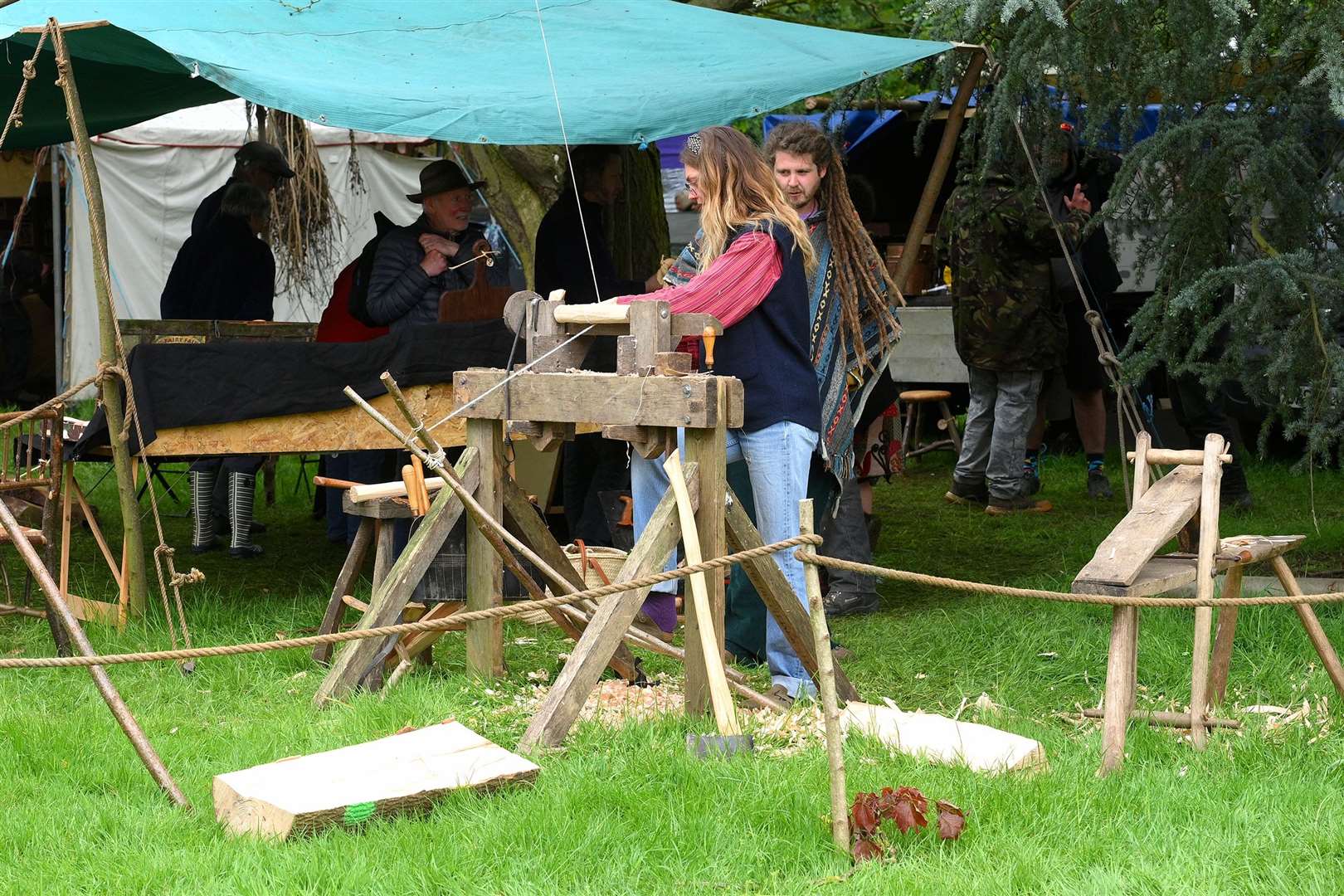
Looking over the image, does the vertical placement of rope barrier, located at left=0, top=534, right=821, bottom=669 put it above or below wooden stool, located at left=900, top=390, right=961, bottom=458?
above

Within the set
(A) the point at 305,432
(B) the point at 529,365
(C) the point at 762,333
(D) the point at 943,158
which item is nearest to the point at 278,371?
(A) the point at 305,432

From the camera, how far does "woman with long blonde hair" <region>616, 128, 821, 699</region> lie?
458 cm

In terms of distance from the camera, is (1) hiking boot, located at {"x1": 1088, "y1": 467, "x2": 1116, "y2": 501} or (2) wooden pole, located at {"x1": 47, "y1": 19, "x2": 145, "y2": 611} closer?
(2) wooden pole, located at {"x1": 47, "y1": 19, "x2": 145, "y2": 611}

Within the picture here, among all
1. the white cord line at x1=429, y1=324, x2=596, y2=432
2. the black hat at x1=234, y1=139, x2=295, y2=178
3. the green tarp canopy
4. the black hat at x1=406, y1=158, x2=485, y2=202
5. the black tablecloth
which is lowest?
the black tablecloth

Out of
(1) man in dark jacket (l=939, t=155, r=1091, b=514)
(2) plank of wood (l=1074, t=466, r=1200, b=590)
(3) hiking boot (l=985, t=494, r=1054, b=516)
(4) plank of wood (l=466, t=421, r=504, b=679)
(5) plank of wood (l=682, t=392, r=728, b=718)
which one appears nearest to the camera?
(2) plank of wood (l=1074, t=466, r=1200, b=590)

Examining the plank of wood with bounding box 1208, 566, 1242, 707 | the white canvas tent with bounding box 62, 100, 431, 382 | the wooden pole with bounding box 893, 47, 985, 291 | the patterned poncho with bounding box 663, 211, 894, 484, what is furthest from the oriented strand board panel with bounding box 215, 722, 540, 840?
the white canvas tent with bounding box 62, 100, 431, 382

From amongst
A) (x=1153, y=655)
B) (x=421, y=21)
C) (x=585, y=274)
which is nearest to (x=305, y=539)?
(x=585, y=274)

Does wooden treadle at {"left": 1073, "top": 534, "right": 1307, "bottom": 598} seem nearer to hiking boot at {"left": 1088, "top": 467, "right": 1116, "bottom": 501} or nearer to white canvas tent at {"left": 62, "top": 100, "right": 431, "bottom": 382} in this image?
hiking boot at {"left": 1088, "top": 467, "right": 1116, "bottom": 501}

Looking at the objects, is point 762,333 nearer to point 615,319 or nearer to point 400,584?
point 615,319

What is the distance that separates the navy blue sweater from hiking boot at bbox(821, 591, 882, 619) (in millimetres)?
1665

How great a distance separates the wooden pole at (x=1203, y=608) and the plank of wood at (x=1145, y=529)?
0.07 m

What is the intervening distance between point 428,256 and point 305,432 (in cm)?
115

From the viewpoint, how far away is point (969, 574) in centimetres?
710

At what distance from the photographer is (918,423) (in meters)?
11.2
